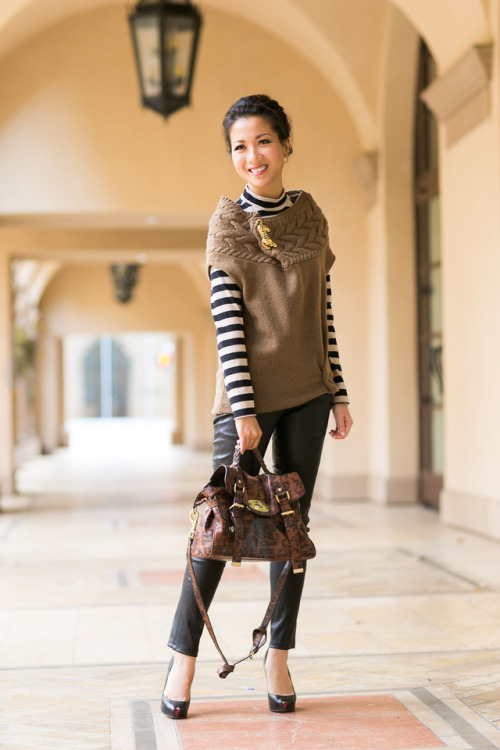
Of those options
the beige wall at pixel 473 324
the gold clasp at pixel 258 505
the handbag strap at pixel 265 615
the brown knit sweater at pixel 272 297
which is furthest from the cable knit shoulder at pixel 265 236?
the beige wall at pixel 473 324

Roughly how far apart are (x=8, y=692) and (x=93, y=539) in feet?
12.4

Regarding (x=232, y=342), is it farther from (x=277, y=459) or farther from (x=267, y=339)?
(x=277, y=459)

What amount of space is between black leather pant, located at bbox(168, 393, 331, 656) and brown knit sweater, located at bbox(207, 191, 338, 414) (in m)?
0.05

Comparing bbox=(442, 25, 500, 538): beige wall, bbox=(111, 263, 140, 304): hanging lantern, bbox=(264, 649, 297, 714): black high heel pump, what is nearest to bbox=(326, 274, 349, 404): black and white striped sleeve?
bbox=(264, 649, 297, 714): black high heel pump

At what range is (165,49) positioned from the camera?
5.54 meters

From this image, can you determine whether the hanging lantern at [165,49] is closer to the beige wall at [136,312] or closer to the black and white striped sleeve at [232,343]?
the black and white striped sleeve at [232,343]

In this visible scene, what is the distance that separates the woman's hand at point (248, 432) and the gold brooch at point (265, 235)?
45 cm

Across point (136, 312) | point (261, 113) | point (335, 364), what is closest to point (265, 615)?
point (335, 364)

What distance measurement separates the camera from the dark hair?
8.54 ft

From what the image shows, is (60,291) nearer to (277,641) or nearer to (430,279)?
(430,279)

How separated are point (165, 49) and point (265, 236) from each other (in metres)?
3.36

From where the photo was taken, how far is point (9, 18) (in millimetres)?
7570

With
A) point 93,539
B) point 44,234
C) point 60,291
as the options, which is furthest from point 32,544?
point 60,291

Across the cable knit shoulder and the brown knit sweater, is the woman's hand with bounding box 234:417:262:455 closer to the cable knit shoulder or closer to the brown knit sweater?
the brown knit sweater
